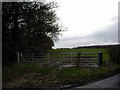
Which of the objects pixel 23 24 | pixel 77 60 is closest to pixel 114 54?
pixel 77 60

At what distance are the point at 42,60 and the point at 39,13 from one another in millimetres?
7235

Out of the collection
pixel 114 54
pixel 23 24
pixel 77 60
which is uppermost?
pixel 23 24

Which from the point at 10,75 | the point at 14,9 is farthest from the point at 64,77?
the point at 14,9

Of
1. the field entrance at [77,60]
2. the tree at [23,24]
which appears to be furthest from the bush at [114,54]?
the tree at [23,24]

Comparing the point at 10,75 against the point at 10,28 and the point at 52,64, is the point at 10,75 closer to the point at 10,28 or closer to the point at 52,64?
the point at 52,64

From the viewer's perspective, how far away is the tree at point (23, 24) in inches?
1114

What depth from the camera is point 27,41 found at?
32.8m

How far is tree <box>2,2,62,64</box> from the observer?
92.8 feet

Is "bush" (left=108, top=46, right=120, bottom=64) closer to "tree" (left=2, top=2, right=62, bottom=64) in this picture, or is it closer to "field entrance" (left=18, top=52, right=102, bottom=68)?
"field entrance" (left=18, top=52, right=102, bottom=68)

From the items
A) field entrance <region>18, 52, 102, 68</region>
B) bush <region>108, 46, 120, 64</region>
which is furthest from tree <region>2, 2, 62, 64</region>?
bush <region>108, 46, 120, 64</region>

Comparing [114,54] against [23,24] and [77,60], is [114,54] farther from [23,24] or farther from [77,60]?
[23,24]

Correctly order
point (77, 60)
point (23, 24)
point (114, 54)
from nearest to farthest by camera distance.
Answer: point (77, 60) → point (114, 54) → point (23, 24)

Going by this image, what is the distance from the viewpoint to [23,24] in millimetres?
31219

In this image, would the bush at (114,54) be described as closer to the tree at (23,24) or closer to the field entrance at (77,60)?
the field entrance at (77,60)
